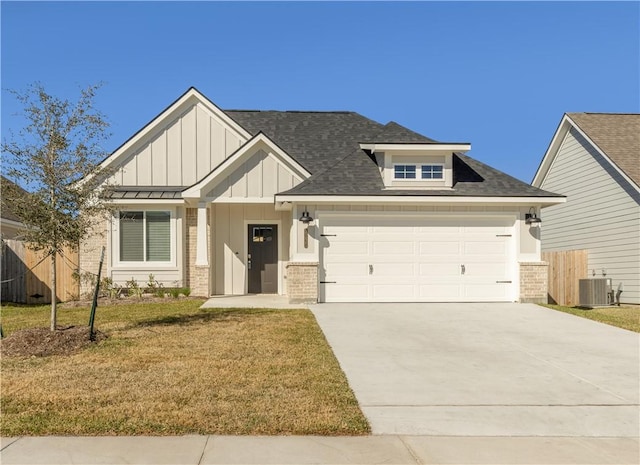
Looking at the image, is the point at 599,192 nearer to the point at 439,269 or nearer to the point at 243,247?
the point at 439,269

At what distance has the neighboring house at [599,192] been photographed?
1758 centimetres

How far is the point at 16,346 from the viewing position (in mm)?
8242

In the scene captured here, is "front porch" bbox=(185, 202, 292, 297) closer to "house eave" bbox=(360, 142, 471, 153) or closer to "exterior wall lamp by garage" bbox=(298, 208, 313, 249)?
"exterior wall lamp by garage" bbox=(298, 208, 313, 249)

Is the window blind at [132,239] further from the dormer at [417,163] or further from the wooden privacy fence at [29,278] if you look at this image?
the dormer at [417,163]

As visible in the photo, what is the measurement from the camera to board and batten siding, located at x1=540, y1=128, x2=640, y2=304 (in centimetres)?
1752

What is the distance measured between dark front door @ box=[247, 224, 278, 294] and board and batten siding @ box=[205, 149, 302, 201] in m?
1.61

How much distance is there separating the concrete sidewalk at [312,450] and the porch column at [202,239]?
36.3 ft

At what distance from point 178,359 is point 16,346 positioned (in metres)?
2.73

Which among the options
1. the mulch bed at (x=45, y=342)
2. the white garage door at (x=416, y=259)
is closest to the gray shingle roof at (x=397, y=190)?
the white garage door at (x=416, y=259)

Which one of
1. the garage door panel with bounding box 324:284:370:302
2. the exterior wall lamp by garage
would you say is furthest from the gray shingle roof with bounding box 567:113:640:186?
the exterior wall lamp by garage

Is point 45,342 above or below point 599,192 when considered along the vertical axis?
below

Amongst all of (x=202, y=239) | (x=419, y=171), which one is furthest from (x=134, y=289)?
(x=419, y=171)

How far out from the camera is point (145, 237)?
16.4 m

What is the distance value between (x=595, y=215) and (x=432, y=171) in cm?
836
